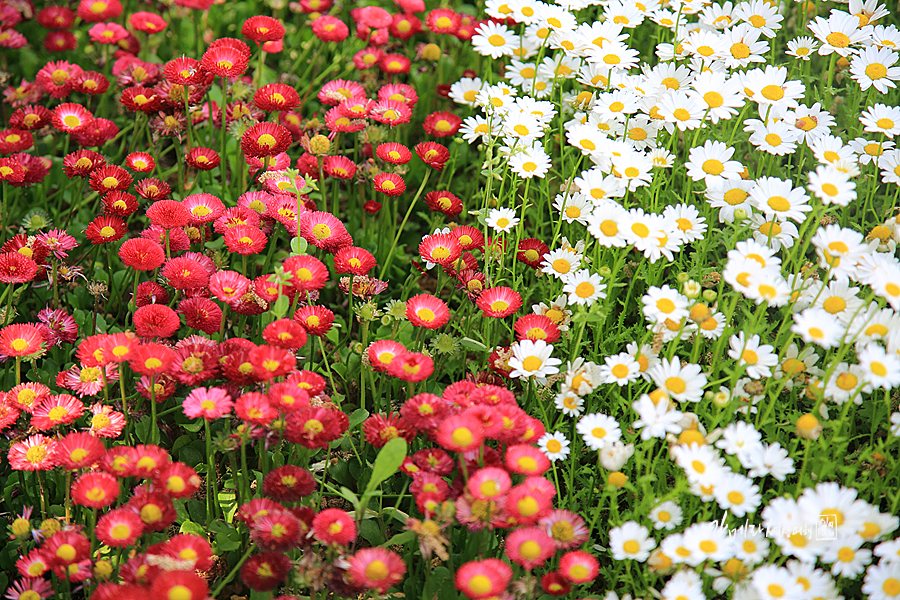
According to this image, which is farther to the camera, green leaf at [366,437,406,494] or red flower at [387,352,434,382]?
red flower at [387,352,434,382]

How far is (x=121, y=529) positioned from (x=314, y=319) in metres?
0.65

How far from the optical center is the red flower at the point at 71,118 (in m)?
2.60

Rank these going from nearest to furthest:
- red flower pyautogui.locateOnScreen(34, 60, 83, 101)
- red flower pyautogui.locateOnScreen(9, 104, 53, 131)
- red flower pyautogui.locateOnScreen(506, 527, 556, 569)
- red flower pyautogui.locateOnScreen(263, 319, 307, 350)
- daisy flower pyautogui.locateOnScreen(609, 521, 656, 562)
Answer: red flower pyautogui.locateOnScreen(506, 527, 556, 569) → daisy flower pyautogui.locateOnScreen(609, 521, 656, 562) → red flower pyautogui.locateOnScreen(263, 319, 307, 350) → red flower pyautogui.locateOnScreen(9, 104, 53, 131) → red flower pyautogui.locateOnScreen(34, 60, 83, 101)

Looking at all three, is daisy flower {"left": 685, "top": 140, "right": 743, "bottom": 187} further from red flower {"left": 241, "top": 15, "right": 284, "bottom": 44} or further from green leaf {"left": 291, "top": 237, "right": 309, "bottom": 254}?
red flower {"left": 241, "top": 15, "right": 284, "bottom": 44}

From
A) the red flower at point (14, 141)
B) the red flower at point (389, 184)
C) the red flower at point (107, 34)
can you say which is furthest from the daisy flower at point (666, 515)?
the red flower at point (107, 34)

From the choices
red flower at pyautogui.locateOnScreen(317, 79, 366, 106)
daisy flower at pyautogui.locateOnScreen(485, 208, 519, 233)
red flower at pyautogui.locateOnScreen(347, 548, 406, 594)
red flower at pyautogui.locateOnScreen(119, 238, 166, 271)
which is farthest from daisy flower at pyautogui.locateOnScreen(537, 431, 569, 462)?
red flower at pyautogui.locateOnScreen(317, 79, 366, 106)

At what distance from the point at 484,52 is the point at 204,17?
6.09ft

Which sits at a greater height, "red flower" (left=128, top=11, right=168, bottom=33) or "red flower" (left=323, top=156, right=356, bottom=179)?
"red flower" (left=128, top=11, right=168, bottom=33)

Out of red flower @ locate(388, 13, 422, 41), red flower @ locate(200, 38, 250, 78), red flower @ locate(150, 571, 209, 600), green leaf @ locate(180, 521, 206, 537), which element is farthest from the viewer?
red flower @ locate(388, 13, 422, 41)

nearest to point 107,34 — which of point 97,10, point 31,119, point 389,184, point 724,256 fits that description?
point 97,10

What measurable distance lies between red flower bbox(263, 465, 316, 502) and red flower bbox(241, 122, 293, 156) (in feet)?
3.57

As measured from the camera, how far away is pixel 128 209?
2326 mm

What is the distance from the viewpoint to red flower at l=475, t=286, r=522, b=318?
213 cm

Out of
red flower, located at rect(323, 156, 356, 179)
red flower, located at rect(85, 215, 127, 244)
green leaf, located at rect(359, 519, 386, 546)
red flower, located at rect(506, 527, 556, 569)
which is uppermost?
red flower, located at rect(323, 156, 356, 179)
